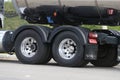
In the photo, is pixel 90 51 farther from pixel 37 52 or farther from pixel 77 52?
pixel 37 52

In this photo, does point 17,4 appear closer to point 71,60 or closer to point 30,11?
point 30,11

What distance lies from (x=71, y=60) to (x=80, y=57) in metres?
0.36

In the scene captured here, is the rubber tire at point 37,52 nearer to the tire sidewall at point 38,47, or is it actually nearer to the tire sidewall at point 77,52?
the tire sidewall at point 38,47

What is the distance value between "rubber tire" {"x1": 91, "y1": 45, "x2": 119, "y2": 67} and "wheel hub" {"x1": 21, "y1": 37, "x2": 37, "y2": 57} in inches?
79.9

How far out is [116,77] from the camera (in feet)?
42.1

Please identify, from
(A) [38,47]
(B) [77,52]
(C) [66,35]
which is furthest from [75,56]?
(A) [38,47]

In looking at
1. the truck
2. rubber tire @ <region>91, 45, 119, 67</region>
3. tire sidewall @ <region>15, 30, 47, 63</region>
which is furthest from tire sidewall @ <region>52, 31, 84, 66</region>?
rubber tire @ <region>91, 45, 119, 67</region>

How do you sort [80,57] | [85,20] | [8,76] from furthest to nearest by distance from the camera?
[85,20]
[80,57]
[8,76]

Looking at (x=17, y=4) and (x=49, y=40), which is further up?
(x=17, y=4)

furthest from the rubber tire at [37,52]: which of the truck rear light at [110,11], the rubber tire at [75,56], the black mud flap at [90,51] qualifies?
the truck rear light at [110,11]

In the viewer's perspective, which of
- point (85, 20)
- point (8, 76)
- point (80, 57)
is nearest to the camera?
point (8, 76)

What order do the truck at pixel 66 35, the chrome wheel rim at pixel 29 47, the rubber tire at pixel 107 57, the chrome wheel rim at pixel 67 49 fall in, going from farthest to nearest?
the rubber tire at pixel 107 57 → the chrome wheel rim at pixel 29 47 → the chrome wheel rim at pixel 67 49 → the truck at pixel 66 35

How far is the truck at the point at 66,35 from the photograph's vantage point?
1499 centimetres

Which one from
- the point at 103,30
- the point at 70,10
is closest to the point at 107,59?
the point at 103,30
